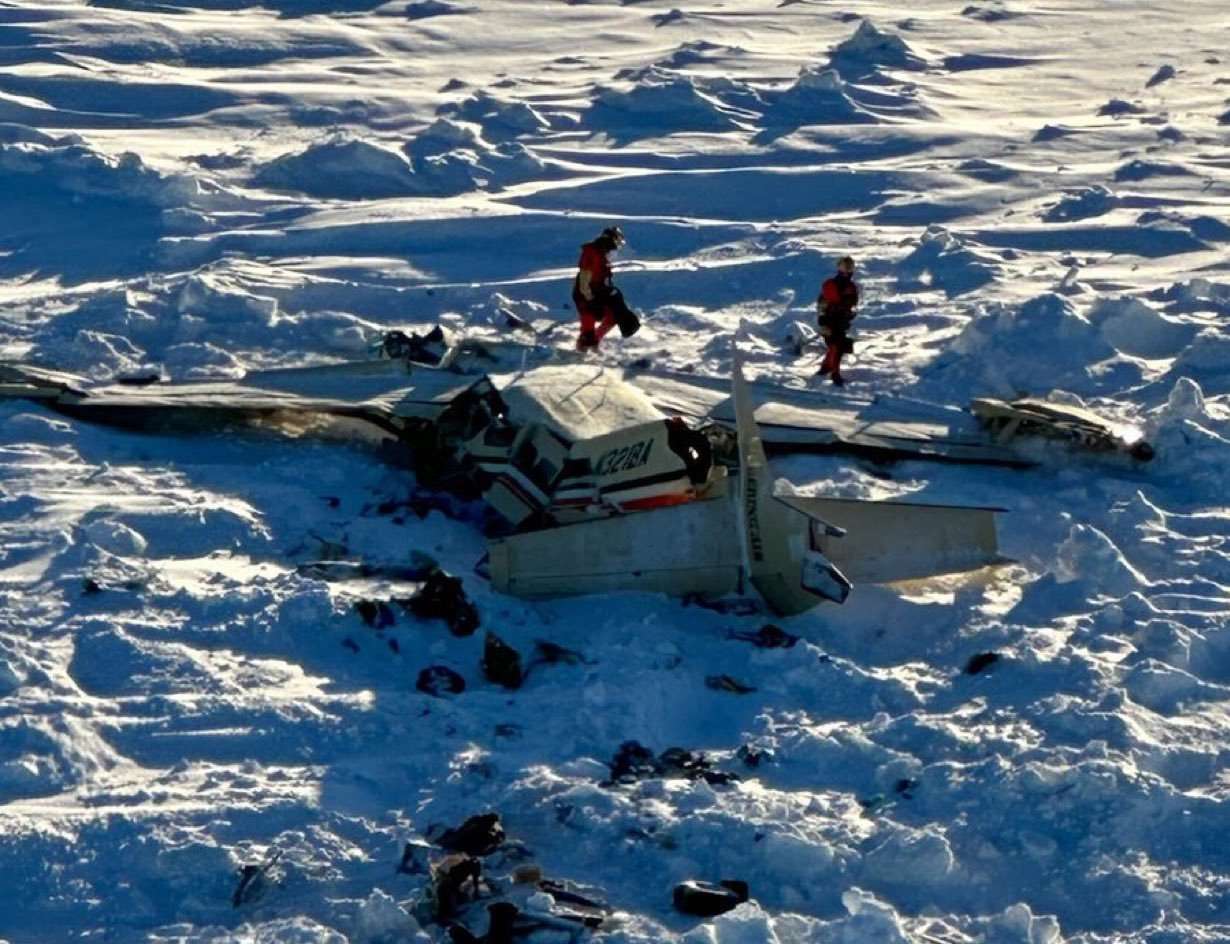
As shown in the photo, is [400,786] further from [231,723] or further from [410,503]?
[410,503]

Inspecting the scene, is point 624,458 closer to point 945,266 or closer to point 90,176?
point 945,266

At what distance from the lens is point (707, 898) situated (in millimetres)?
9758

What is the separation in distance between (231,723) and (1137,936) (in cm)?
492

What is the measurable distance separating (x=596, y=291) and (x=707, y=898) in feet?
26.3

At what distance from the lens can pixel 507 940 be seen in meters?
9.46

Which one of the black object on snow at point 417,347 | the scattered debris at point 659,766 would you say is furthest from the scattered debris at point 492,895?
the black object on snow at point 417,347

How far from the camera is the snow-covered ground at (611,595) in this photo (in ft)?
33.4

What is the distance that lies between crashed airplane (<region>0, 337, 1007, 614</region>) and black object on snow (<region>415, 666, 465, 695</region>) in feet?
3.29

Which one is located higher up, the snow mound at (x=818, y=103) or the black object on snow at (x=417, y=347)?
the snow mound at (x=818, y=103)

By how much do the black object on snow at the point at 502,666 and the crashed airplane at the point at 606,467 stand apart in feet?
2.95

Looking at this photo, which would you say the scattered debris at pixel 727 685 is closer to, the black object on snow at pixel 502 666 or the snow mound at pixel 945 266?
the black object on snow at pixel 502 666

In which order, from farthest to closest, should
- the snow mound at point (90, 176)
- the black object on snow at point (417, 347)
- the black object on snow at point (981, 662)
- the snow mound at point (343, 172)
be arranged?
the snow mound at point (343, 172), the snow mound at point (90, 176), the black object on snow at point (417, 347), the black object on snow at point (981, 662)

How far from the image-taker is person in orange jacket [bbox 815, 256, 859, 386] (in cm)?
1647

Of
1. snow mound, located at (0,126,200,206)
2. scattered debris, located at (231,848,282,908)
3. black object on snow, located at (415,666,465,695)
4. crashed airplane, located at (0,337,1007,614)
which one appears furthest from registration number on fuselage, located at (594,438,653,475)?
snow mound, located at (0,126,200,206)
